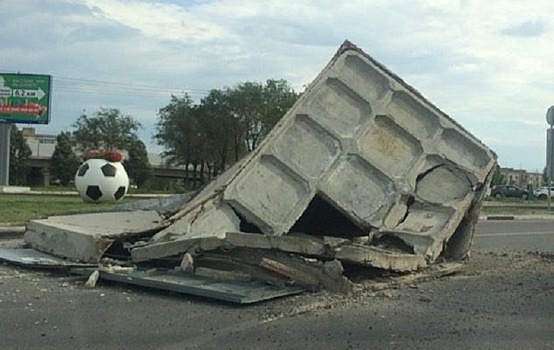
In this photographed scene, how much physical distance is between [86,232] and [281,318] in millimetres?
3579

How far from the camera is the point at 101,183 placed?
80.9 ft

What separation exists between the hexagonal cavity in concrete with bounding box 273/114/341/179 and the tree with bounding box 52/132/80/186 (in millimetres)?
71326

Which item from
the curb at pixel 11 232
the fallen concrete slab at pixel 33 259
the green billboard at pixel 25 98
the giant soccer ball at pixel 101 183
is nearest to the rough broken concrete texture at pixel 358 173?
the fallen concrete slab at pixel 33 259

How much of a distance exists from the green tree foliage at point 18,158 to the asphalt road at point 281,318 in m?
71.3

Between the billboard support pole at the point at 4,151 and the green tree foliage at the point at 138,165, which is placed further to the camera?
the green tree foliage at the point at 138,165

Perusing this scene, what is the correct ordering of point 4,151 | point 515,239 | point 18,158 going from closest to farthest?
point 515,239, point 4,151, point 18,158

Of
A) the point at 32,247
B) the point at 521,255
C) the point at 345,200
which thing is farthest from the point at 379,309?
the point at 521,255

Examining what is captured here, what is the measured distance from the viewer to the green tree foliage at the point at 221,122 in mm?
64188

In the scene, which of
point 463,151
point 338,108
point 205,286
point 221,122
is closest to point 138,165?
point 221,122

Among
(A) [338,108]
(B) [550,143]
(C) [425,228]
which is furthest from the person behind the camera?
(B) [550,143]

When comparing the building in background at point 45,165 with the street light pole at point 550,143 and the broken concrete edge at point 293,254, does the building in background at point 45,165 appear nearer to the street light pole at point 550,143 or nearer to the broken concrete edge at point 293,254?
the street light pole at point 550,143

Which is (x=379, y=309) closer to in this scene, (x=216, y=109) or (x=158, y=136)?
(x=216, y=109)

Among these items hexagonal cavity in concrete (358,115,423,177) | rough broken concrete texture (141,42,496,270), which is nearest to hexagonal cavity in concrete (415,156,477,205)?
rough broken concrete texture (141,42,496,270)

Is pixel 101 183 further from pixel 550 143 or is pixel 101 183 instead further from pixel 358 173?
pixel 550 143
